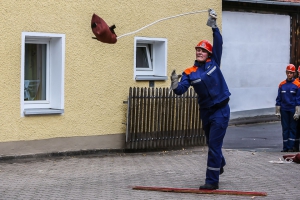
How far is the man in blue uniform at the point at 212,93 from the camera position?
9492 mm

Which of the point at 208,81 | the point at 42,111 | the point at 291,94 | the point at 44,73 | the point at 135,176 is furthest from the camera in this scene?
the point at 291,94

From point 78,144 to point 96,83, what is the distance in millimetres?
1198

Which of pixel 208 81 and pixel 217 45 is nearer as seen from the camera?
pixel 208 81

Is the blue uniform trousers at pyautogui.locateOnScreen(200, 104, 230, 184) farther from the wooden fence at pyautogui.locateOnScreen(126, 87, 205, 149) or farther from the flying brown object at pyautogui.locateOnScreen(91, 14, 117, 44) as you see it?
the wooden fence at pyautogui.locateOnScreen(126, 87, 205, 149)

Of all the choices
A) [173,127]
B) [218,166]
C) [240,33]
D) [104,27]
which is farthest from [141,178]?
[240,33]

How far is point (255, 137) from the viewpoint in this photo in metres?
17.5

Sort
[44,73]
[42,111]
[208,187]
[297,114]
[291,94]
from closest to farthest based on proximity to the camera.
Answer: [208,187] < [42,111] < [44,73] < [297,114] < [291,94]

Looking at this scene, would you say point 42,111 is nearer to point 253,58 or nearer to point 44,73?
point 44,73

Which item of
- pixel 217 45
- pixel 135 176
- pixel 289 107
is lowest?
pixel 135 176

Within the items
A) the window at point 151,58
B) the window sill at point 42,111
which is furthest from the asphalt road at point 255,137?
the window sill at point 42,111

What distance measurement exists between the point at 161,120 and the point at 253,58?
22.1 feet

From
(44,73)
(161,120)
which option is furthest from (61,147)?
(161,120)

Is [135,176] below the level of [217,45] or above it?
below

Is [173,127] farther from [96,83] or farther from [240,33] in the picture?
[240,33]
